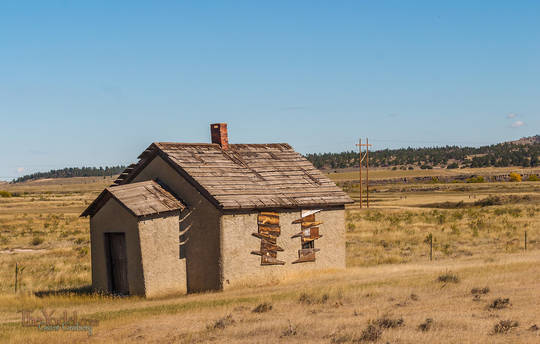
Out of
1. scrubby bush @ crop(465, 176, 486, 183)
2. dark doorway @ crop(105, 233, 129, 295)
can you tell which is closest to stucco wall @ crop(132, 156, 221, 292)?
dark doorway @ crop(105, 233, 129, 295)

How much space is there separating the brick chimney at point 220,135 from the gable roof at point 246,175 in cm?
24

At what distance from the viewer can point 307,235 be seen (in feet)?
65.8

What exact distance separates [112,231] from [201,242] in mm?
2517

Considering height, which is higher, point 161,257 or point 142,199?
point 142,199

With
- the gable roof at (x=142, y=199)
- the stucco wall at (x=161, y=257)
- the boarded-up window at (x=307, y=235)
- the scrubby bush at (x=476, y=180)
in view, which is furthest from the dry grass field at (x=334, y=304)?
the scrubby bush at (x=476, y=180)

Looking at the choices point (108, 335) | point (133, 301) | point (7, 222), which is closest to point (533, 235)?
point (133, 301)

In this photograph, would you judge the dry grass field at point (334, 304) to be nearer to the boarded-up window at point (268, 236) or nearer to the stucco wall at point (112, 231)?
the stucco wall at point (112, 231)

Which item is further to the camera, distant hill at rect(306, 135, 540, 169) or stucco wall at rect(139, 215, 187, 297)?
distant hill at rect(306, 135, 540, 169)

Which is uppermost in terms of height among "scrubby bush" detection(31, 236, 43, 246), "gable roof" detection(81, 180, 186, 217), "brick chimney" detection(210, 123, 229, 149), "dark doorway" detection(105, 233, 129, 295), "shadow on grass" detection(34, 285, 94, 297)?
"brick chimney" detection(210, 123, 229, 149)

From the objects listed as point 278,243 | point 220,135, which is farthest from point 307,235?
point 220,135

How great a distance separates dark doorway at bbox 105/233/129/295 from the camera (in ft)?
59.7

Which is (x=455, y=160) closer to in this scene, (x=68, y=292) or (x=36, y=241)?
(x=36, y=241)

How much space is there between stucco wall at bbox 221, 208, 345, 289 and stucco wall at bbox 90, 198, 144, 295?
2.34 meters

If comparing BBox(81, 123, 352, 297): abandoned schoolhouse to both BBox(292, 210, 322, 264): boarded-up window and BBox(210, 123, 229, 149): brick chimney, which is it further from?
BBox(210, 123, 229, 149): brick chimney
